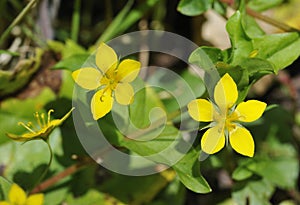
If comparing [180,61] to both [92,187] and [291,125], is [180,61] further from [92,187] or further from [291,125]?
[92,187]

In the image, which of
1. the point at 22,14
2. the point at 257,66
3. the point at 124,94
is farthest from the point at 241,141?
the point at 22,14

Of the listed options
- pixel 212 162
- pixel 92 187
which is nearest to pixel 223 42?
pixel 212 162

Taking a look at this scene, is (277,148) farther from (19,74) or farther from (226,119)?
(19,74)

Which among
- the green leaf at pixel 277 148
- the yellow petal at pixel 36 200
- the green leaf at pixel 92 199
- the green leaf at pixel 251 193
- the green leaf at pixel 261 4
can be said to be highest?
the yellow petal at pixel 36 200

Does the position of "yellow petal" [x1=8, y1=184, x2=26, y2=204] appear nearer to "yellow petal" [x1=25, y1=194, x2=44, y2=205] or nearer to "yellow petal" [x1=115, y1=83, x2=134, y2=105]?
"yellow petal" [x1=25, y1=194, x2=44, y2=205]

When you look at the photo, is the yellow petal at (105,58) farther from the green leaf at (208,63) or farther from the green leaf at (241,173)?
the green leaf at (241,173)

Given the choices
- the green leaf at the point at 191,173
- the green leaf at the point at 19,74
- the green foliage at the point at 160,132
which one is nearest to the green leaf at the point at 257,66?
the green foliage at the point at 160,132
